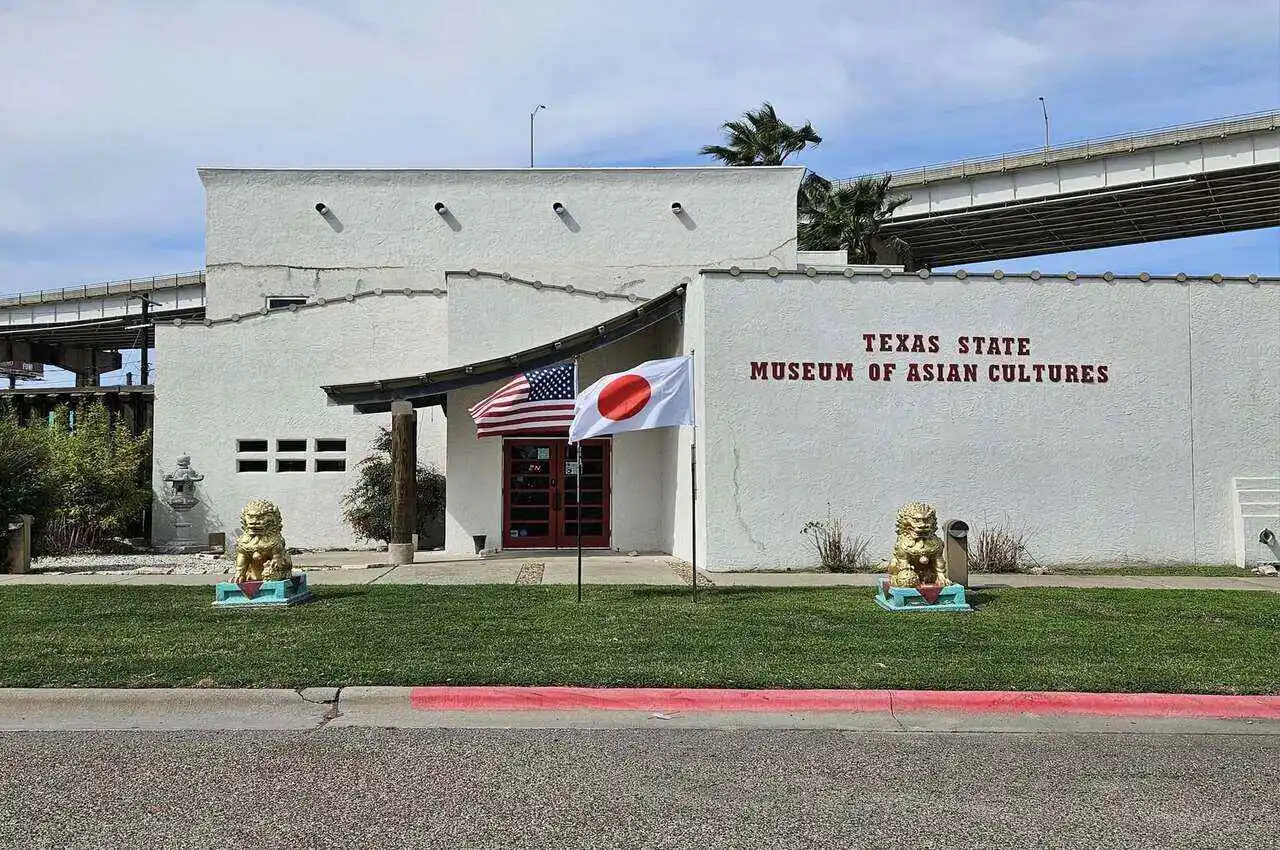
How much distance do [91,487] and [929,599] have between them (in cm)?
1459

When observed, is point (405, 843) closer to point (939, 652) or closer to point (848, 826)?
point (848, 826)

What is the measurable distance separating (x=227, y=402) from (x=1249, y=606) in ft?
53.9

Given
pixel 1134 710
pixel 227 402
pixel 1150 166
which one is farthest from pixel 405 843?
pixel 1150 166

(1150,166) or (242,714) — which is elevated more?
(1150,166)

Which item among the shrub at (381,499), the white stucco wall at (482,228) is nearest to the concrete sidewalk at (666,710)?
the shrub at (381,499)

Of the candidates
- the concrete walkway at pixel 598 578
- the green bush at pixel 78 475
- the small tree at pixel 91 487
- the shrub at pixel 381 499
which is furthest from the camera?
the shrub at pixel 381 499

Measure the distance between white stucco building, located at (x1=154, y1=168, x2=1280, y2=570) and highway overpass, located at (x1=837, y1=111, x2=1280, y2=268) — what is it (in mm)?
29205

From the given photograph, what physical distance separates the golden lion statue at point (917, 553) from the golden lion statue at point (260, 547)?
657 centimetres

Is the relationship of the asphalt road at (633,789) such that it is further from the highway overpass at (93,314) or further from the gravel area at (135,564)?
the highway overpass at (93,314)

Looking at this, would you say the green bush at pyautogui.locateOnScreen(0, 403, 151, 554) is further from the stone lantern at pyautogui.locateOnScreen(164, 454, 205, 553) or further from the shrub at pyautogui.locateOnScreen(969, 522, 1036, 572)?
the shrub at pyautogui.locateOnScreen(969, 522, 1036, 572)

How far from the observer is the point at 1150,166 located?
4203cm

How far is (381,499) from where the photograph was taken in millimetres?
19016

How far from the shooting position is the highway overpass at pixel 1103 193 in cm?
4088

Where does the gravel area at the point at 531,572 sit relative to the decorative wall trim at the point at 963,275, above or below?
below
